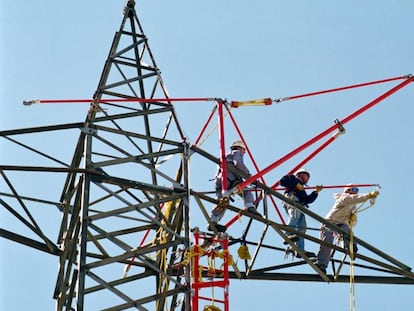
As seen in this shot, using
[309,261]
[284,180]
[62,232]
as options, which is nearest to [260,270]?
[309,261]

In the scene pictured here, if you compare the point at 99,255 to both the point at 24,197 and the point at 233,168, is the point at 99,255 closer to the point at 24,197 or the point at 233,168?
the point at 24,197

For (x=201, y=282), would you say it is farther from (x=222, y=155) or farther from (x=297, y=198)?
(x=297, y=198)

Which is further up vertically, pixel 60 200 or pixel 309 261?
pixel 60 200

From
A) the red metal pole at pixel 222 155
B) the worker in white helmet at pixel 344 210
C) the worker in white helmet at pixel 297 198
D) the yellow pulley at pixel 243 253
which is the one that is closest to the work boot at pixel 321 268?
the worker in white helmet at pixel 297 198

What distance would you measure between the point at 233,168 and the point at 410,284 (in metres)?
4.83

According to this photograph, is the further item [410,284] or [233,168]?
[410,284]

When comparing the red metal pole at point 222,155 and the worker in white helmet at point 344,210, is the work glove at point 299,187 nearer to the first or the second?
the worker in white helmet at point 344,210

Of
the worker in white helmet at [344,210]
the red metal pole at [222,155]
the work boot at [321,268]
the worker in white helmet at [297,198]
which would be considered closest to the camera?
the red metal pole at [222,155]

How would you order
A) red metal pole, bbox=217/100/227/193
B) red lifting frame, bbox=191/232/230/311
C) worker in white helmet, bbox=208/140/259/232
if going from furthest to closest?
worker in white helmet, bbox=208/140/259/232, red metal pole, bbox=217/100/227/193, red lifting frame, bbox=191/232/230/311

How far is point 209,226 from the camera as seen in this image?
18.7m

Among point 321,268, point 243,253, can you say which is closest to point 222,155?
point 243,253

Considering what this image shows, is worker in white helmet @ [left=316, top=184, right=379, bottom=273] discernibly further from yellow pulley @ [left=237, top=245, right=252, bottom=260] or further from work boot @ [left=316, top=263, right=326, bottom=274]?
yellow pulley @ [left=237, top=245, right=252, bottom=260]

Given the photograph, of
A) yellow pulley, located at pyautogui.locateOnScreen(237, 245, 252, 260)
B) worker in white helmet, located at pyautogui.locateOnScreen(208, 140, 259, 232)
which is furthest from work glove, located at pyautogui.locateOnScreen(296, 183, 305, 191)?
yellow pulley, located at pyautogui.locateOnScreen(237, 245, 252, 260)

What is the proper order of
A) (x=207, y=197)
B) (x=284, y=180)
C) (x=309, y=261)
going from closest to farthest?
(x=207, y=197)
(x=309, y=261)
(x=284, y=180)
